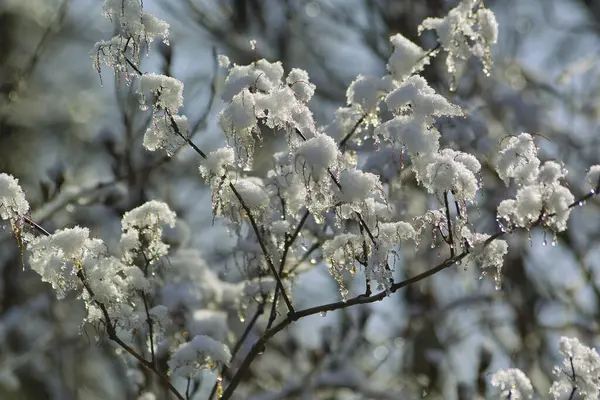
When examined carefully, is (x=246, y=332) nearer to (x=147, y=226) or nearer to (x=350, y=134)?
(x=147, y=226)

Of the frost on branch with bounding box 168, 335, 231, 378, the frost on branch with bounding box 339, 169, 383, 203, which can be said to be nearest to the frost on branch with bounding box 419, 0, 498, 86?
the frost on branch with bounding box 339, 169, 383, 203

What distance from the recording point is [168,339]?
12.9 feet

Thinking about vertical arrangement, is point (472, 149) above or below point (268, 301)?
above

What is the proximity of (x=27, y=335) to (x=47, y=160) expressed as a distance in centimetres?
225

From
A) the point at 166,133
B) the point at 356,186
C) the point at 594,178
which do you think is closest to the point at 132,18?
the point at 166,133

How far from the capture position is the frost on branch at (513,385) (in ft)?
9.37

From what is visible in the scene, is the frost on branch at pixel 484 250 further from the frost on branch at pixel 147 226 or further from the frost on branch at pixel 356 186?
the frost on branch at pixel 147 226

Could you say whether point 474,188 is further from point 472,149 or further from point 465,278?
point 465,278

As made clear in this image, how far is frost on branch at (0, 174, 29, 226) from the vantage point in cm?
247

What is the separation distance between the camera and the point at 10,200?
8.14ft

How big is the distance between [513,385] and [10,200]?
6.08ft

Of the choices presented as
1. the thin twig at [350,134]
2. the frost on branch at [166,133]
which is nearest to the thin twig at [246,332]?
the thin twig at [350,134]

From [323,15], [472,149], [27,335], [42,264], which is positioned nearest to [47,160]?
[27,335]

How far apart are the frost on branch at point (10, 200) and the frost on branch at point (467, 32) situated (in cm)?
158
